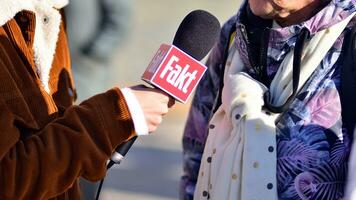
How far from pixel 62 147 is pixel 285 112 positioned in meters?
Answer: 0.74

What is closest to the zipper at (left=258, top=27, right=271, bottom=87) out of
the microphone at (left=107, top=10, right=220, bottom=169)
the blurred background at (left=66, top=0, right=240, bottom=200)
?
the microphone at (left=107, top=10, right=220, bottom=169)

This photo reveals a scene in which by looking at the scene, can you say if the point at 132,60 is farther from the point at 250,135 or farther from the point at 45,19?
the point at 45,19

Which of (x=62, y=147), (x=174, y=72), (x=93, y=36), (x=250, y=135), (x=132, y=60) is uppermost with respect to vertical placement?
(x=174, y=72)

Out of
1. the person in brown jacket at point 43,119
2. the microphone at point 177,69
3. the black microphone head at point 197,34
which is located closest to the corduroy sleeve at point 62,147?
the person in brown jacket at point 43,119

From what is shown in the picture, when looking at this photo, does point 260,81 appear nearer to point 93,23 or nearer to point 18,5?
point 18,5

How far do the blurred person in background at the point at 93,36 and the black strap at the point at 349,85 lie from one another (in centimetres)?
185

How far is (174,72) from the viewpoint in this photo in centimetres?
184

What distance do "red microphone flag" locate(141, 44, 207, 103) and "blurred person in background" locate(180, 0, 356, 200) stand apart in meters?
0.40

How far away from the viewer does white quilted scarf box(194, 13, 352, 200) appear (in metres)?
2.16

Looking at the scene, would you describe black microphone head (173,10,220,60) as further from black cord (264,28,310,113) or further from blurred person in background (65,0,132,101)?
blurred person in background (65,0,132,101)

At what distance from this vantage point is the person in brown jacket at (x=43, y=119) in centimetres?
179

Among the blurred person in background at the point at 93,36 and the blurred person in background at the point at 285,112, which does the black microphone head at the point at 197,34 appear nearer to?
the blurred person in background at the point at 285,112

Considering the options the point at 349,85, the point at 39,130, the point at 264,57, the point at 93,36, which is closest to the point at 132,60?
the point at 93,36

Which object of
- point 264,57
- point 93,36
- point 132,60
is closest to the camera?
point 264,57
